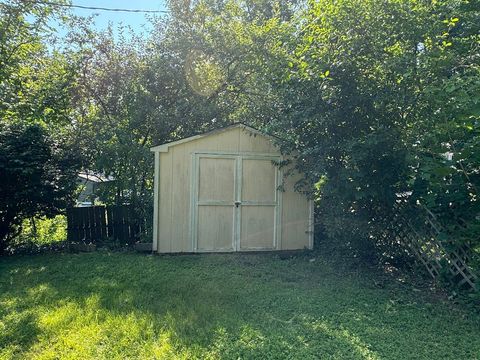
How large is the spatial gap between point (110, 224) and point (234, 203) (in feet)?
8.77

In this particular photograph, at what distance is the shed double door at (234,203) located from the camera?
21.0ft

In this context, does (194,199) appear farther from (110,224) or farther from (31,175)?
(31,175)

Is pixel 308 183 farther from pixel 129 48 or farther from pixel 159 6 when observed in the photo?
pixel 159 6

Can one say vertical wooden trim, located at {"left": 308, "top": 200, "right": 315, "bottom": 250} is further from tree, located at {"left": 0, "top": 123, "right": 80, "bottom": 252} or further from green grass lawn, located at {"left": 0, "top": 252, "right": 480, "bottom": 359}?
tree, located at {"left": 0, "top": 123, "right": 80, "bottom": 252}

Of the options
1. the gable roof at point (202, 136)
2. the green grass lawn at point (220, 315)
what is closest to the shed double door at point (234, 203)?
the gable roof at point (202, 136)

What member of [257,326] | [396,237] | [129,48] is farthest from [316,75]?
[129,48]

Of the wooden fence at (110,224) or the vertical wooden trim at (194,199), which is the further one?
the wooden fence at (110,224)

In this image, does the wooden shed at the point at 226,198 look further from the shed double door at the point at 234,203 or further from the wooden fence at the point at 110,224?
the wooden fence at the point at 110,224

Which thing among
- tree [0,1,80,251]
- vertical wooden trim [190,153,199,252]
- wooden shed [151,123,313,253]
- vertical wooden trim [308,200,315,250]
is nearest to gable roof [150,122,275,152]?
wooden shed [151,123,313,253]

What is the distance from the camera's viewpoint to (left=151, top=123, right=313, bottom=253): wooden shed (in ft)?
20.7

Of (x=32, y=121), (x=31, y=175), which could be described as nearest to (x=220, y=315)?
(x=31, y=175)

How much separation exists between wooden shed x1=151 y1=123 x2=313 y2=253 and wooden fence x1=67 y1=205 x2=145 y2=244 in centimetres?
114

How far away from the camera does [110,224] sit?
7.23 metres

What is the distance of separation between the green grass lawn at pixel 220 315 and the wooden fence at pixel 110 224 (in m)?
1.72
